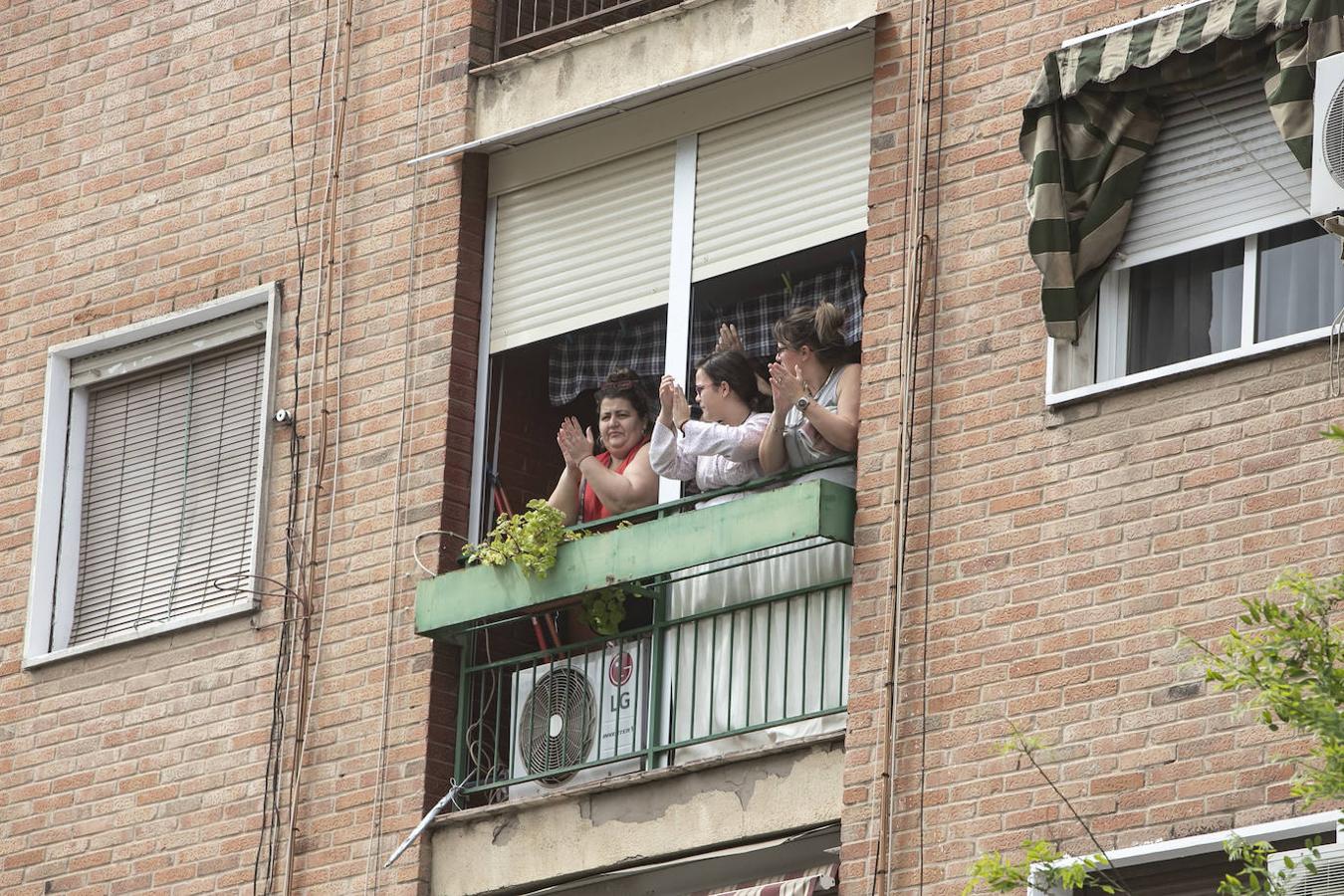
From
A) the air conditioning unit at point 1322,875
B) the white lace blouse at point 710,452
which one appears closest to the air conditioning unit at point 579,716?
the white lace blouse at point 710,452

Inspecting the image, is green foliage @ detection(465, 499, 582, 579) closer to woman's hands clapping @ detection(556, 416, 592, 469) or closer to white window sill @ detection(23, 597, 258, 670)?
woman's hands clapping @ detection(556, 416, 592, 469)

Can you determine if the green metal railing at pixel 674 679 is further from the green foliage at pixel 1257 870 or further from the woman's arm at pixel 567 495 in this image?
the green foliage at pixel 1257 870

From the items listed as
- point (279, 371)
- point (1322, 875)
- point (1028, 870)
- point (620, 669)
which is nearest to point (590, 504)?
point (620, 669)

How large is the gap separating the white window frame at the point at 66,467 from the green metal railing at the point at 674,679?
1588 millimetres

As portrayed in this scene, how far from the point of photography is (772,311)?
14773mm

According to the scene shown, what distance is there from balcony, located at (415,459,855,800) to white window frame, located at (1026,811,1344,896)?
1751 millimetres

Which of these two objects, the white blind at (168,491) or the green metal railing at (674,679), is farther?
the white blind at (168,491)

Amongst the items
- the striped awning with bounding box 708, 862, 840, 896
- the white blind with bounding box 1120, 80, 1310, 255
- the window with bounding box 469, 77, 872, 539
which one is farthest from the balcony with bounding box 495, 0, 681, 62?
the striped awning with bounding box 708, 862, 840, 896

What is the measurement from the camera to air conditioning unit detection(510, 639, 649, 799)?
14.1 meters

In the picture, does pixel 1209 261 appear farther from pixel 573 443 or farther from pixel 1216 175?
pixel 573 443

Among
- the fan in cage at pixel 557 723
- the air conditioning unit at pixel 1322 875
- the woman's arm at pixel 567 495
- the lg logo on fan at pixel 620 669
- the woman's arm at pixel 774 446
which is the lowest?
the air conditioning unit at pixel 1322 875

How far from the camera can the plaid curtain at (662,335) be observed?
47.5 feet

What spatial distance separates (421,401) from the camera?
15023mm

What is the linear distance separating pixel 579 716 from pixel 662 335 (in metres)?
1.94
